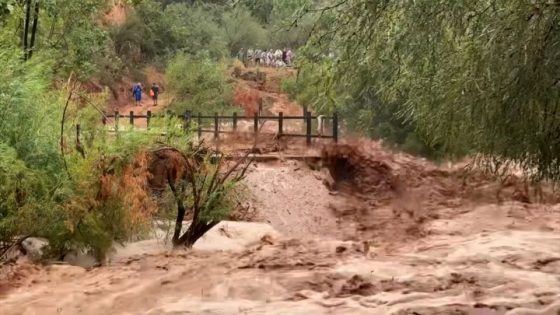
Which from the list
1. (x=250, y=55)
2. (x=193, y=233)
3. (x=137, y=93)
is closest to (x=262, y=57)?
(x=250, y=55)

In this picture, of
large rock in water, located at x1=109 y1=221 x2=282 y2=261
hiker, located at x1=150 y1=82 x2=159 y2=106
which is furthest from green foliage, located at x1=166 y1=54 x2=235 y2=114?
large rock in water, located at x1=109 y1=221 x2=282 y2=261

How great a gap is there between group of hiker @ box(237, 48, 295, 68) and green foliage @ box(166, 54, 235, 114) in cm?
855

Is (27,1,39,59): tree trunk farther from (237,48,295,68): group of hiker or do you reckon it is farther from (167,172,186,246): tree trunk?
(237,48,295,68): group of hiker

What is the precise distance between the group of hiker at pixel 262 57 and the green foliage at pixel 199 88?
855 cm

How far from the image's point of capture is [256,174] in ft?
79.3

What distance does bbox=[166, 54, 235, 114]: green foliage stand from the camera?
34.7m

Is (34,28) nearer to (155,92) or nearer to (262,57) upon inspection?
(155,92)

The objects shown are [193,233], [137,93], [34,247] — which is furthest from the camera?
[137,93]

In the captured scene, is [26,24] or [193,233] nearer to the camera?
[193,233]

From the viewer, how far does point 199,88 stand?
1395 inches

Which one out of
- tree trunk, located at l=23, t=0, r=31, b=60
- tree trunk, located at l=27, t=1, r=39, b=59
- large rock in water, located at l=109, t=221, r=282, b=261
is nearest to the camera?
large rock in water, located at l=109, t=221, r=282, b=261

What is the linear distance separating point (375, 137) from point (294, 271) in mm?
13336

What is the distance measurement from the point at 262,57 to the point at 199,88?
13.3m

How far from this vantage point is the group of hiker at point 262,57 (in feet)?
150
